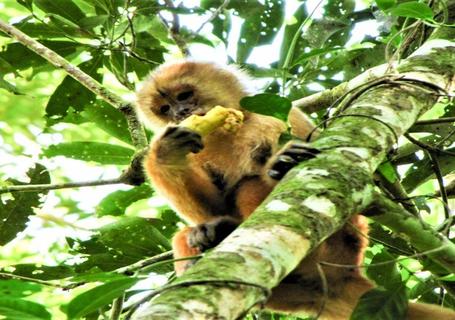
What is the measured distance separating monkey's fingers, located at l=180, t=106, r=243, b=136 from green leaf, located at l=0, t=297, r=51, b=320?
2.75 metres

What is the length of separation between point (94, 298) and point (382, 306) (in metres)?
2.15

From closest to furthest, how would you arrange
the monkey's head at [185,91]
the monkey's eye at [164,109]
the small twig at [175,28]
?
the small twig at [175,28], the monkey's head at [185,91], the monkey's eye at [164,109]

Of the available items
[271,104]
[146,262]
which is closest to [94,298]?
[271,104]

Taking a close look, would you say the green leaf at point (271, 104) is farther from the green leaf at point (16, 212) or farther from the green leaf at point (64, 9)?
the green leaf at point (64, 9)

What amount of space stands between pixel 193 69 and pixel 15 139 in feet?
17.5

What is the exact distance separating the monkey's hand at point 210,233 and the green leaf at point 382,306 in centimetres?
112

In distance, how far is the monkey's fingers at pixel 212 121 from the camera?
179 inches

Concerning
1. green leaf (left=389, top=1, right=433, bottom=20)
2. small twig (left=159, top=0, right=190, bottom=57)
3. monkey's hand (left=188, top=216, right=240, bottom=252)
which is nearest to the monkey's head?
small twig (left=159, top=0, right=190, bottom=57)

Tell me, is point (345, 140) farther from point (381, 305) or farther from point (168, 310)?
point (168, 310)

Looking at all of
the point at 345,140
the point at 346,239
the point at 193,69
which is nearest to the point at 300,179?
the point at 345,140

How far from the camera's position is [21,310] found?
5.82 feet

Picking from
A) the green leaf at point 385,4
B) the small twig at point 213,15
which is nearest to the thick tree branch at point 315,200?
the green leaf at point 385,4

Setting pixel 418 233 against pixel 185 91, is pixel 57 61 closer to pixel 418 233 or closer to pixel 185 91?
pixel 185 91

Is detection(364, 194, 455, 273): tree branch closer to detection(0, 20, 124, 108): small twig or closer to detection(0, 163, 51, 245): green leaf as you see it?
detection(0, 163, 51, 245): green leaf
